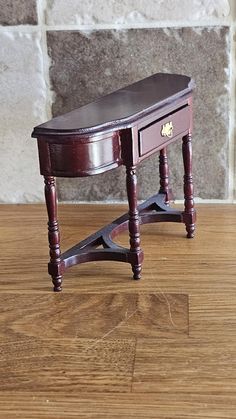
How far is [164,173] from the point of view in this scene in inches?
78.8

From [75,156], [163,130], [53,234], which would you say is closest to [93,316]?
[53,234]

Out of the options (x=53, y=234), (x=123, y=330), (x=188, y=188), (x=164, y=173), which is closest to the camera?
(x=123, y=330)

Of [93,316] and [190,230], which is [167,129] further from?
[93,316]

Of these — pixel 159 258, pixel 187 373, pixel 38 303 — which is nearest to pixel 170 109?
pixel 159 258

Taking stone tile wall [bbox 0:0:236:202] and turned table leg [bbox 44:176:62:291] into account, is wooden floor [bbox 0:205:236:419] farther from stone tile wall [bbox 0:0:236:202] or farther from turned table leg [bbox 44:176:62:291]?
stone tile wall [bbox 0:0:236:202]

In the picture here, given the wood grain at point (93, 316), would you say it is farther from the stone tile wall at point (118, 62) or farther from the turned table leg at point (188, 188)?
the stone tile wall at point (118, 62)

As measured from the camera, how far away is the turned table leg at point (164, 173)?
6.52 ft

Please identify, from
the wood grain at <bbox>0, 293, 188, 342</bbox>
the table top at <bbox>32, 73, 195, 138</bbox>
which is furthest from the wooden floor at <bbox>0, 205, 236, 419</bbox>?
the table top at <bbox>32, 73, 195, 138</bbox>

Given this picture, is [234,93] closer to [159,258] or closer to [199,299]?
[159,258]

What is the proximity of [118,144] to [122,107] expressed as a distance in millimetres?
109

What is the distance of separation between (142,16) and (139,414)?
3.64 feet

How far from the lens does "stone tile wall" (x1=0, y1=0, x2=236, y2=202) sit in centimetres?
199

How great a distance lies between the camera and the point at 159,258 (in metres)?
1.80

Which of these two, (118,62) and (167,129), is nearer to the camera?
(167,129)
